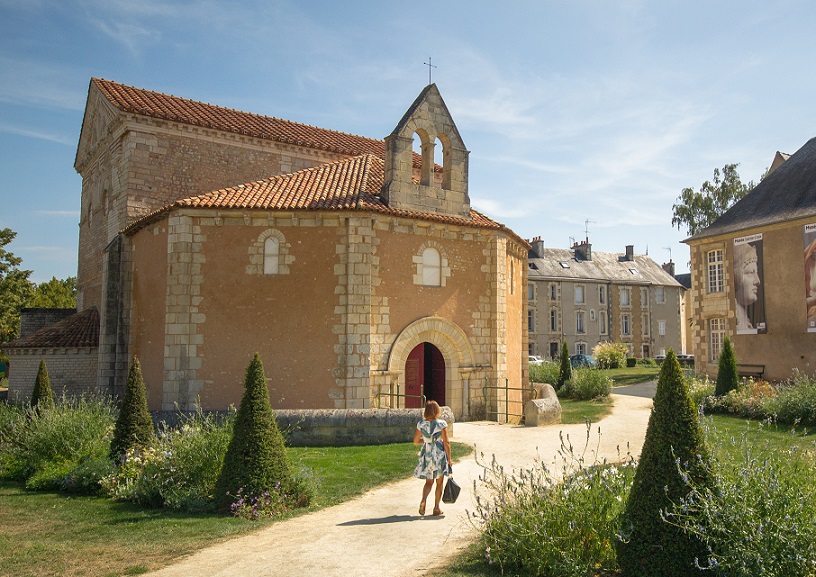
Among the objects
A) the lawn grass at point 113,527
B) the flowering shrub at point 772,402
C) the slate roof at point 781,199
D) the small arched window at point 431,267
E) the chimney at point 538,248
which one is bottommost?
the lawn grass at point 113,527

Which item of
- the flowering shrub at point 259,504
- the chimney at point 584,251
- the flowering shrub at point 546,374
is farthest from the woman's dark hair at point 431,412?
the chimney at point 584,251

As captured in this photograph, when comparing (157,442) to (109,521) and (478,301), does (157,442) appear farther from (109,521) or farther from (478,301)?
(478,301)

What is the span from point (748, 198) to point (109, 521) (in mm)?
24936

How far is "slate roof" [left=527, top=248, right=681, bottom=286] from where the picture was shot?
4594cm

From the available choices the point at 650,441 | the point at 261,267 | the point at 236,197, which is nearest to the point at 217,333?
the point at 261,267

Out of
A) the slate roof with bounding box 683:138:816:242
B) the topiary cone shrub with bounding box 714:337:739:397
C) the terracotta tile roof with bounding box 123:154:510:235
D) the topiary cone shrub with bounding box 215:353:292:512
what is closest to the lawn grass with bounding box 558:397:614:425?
the topiary cone shrub with bounding box 714:337:739:397

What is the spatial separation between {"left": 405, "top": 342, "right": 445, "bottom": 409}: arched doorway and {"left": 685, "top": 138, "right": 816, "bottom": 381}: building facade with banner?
1204cm

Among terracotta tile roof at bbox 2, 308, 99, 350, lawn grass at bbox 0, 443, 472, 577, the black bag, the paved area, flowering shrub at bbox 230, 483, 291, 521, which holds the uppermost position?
terracotta tile roof at bbox 2, 308, 99, 350

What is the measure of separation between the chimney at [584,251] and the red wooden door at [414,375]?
34.6m

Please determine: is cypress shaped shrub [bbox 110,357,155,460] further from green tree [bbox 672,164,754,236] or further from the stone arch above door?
green tree [bbox 672,164,754,236]

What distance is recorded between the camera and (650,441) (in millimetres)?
5422

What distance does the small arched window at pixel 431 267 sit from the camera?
54.1ft

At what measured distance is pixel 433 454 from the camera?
8.02 metres

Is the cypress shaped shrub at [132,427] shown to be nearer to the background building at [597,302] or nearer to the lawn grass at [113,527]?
the lawn grass at [113,527]
